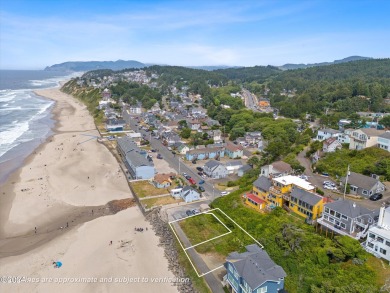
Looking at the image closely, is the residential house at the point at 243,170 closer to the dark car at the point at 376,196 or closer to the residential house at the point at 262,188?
the residential house at the point at 262,188

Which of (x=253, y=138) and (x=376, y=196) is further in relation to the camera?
(x=253, y=138)

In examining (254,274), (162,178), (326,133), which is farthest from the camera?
(326,133)

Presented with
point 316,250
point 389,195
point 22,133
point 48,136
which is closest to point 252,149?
point 389,195

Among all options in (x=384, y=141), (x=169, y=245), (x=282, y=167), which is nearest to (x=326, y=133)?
(x=384, y=141)

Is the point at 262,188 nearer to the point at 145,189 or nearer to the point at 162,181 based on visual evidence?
the point at 162,181

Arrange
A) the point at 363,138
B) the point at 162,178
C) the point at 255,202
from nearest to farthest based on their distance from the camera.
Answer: the point at 255,202 → the point at 162,178 → the point at 363,138

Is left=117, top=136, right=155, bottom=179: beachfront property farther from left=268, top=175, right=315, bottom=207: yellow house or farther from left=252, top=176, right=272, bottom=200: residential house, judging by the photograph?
left=268, top=175, right=315, bottom=207: yellow house

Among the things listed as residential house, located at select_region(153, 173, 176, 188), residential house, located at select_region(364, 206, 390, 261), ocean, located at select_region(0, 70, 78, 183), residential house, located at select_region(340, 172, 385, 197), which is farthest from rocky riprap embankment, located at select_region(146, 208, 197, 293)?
ocean, located at select_region(0, 70, 78, 183)

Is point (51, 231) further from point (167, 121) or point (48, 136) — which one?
point (167, 121)

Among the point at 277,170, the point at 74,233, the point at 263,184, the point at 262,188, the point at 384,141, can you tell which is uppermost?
the point at 384,141
